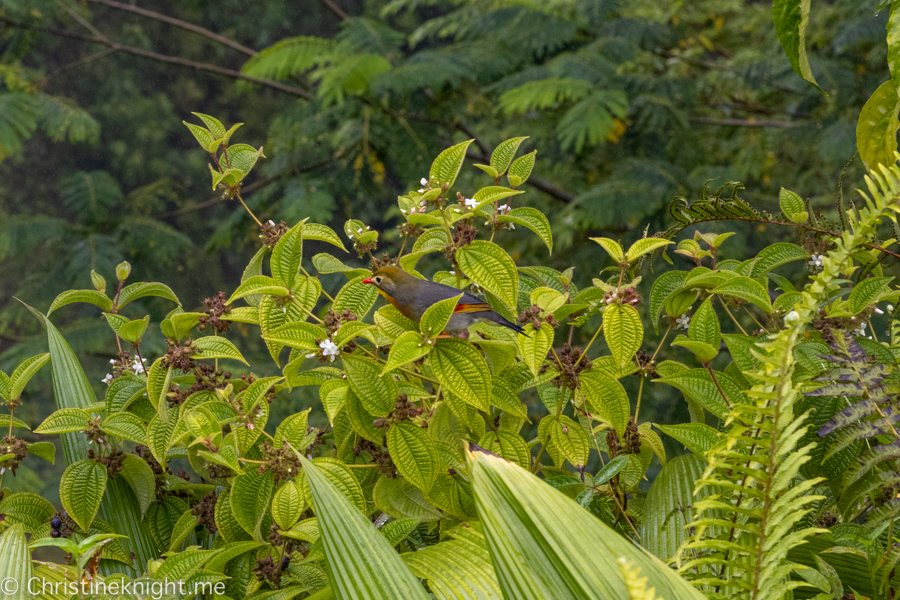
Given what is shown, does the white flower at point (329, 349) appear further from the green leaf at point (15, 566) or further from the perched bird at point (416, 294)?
the green leaf at point (15, 566)

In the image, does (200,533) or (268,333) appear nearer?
(268,333)

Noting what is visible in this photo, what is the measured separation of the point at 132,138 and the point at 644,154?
4.24 meters

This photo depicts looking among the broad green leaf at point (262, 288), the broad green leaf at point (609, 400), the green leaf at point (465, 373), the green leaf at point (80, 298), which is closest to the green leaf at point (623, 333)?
the broad green leaf at point (609, 400)

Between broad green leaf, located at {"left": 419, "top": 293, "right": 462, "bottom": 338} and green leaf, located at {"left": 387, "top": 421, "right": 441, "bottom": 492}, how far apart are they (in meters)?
0.11

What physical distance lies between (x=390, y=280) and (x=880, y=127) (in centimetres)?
59

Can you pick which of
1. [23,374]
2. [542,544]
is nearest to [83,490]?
[23,374]

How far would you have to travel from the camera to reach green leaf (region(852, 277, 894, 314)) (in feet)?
2.31

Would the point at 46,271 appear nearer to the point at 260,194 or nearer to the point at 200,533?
the point at 260,194

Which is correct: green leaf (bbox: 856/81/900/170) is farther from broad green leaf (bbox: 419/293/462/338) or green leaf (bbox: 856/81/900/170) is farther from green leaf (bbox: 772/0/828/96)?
broad green leaf (bbox: 419/293/462/338)

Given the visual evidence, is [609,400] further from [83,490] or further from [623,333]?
[83,490]

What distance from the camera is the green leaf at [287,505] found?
2.15ft

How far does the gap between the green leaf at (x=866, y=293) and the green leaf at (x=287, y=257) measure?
0.62 m

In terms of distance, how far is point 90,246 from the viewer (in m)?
3.33

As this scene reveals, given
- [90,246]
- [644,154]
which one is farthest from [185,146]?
[644,154]
